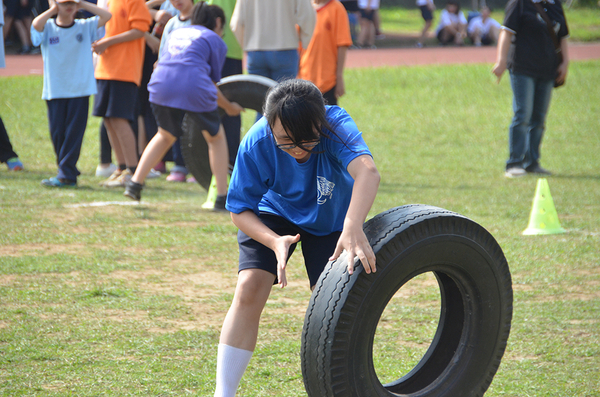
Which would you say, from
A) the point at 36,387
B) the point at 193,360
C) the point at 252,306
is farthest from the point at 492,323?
the point at 36,387

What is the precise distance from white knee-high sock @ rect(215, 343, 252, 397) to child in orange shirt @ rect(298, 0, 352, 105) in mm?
5091

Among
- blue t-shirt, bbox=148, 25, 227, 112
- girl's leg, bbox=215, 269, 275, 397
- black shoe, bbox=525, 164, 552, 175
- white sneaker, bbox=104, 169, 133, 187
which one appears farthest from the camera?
black shoe, bbox=525, 164, 552, 175

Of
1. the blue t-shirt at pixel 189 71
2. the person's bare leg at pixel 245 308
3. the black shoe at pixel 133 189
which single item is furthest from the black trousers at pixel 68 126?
the person's bare leg at pixel 245 308

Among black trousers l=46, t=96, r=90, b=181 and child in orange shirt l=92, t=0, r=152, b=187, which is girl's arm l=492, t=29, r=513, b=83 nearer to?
child in orange shirt l=92, t=0, r=152, b=187

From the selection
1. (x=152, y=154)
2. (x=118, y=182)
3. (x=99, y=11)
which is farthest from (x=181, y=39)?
(x=118, y=182)

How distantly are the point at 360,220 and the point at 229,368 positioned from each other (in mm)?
804

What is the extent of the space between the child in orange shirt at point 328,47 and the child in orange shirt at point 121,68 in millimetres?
1826

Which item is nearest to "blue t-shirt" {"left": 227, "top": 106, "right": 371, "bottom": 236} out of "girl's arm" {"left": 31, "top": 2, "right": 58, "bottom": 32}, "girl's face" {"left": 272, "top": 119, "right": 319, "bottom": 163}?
"girl's face" {"left": 272, "top": 119, "right": 319, "bottom": 163}

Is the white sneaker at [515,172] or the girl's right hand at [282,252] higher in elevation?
the girl's right hand at [282,252]

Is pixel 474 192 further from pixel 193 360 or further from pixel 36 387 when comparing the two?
pixel 36 387

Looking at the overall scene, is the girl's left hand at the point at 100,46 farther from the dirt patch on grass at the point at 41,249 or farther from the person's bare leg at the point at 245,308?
the person's bare leg at the point at 245,308

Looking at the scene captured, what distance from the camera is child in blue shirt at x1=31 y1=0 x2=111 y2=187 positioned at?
6.81m

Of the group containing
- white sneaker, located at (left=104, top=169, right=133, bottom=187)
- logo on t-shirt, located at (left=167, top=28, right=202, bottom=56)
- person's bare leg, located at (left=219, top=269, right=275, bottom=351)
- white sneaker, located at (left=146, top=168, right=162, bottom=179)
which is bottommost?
white sneaker, located at (left=146, top=168, right=162, bottom=179)

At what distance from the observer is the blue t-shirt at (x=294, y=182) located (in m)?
2.74
